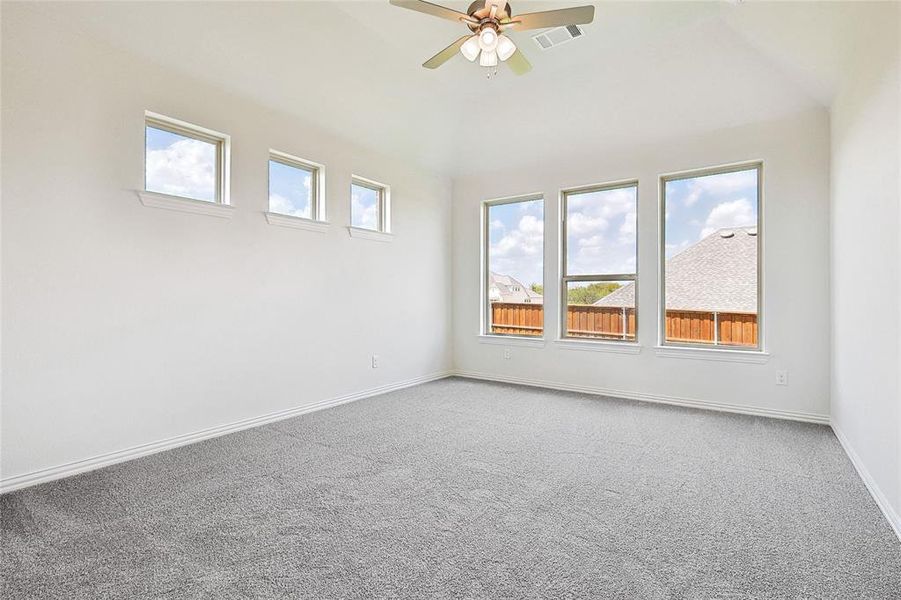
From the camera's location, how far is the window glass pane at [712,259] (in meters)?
4.18

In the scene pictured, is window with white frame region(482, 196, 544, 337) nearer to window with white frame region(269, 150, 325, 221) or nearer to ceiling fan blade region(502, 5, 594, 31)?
window with white frame region(269, 150, 325, 221)

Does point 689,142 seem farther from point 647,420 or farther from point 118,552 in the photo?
point 118,552

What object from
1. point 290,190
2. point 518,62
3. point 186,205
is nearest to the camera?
point 518,62

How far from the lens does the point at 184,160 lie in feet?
10.9

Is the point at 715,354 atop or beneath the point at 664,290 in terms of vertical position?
beneath

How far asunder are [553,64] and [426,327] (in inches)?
124

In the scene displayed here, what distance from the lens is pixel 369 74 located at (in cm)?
396

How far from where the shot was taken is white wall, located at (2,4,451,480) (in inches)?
99.5

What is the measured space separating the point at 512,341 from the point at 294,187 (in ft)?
9.93

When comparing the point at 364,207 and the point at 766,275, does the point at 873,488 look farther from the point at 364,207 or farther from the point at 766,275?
the point at 364,207

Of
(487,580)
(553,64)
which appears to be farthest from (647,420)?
(553,64)

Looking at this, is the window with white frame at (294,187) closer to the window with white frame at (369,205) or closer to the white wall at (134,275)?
the white wall at (134,275)

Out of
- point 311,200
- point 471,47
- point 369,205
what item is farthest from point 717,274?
point 311,200

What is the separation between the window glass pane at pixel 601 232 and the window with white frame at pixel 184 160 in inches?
142
